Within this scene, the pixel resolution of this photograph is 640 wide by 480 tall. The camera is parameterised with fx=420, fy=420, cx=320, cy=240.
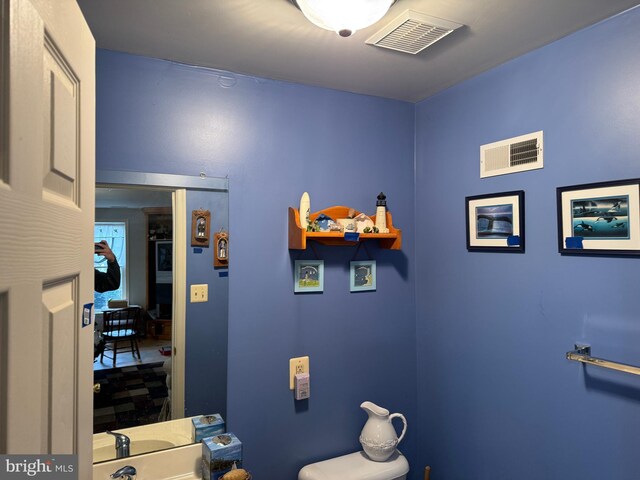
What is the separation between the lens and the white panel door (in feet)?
1.62

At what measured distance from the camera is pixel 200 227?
176 cm

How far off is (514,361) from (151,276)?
1.52m

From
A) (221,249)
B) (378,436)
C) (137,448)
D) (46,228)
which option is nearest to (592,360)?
(378,436)

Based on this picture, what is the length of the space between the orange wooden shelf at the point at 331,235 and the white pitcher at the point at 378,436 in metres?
0.78

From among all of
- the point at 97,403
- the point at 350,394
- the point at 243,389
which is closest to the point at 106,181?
the point at 97,403

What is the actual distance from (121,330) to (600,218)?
1776 mm

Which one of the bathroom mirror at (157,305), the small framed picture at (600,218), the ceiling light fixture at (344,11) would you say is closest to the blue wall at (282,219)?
the bathroom mirror at (157,305)

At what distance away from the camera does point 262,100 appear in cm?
191

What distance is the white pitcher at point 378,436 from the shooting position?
6.22 feet

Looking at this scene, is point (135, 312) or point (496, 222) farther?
point (496, 222)

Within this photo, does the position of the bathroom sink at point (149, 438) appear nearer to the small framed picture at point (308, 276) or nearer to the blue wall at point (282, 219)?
the blue wall at point (282, 219)

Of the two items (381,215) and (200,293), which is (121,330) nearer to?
(200,293)

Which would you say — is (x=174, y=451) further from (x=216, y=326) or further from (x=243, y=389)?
(x=216, y=326)

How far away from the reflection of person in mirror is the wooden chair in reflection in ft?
0.30
